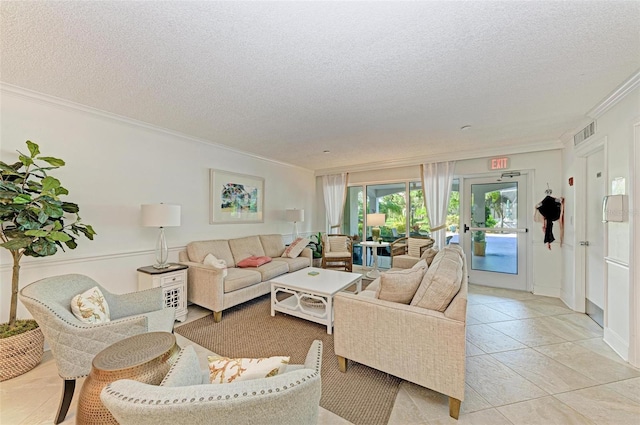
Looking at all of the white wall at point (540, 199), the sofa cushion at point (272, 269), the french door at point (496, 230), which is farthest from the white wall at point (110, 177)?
the white wall at point (540, 199)

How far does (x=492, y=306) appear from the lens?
11.4 ft

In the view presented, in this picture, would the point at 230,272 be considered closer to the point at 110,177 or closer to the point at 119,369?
the point at 110,177

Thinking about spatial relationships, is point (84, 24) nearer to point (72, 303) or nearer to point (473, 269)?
point (72, 303)

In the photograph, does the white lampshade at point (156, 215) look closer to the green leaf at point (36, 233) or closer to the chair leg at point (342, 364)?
the green leaf at point (36, 233)

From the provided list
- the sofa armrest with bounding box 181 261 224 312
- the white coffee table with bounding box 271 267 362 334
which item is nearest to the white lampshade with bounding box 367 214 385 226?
the white coffee table with bounding box 271 267 362 334

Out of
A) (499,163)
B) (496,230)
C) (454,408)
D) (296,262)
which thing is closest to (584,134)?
(499,163)

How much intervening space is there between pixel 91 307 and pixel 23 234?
87 centimetres

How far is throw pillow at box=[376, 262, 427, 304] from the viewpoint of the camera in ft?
6.30

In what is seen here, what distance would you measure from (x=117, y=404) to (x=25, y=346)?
7.80 ft

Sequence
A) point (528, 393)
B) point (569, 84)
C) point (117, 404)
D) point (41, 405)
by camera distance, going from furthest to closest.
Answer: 1. point (569, 84)
2. point (528, 393)
3. point (41, 405)
4. point (117, 404)

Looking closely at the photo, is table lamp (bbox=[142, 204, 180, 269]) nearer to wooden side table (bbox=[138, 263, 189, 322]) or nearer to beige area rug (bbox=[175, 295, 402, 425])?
wooden side table (bbox=[138, 263, 189, 322])

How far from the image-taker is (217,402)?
646 millimetres

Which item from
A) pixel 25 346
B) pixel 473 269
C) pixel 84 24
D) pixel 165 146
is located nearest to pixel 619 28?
pixel 84 24

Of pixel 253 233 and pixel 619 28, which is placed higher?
pixel 619 28
